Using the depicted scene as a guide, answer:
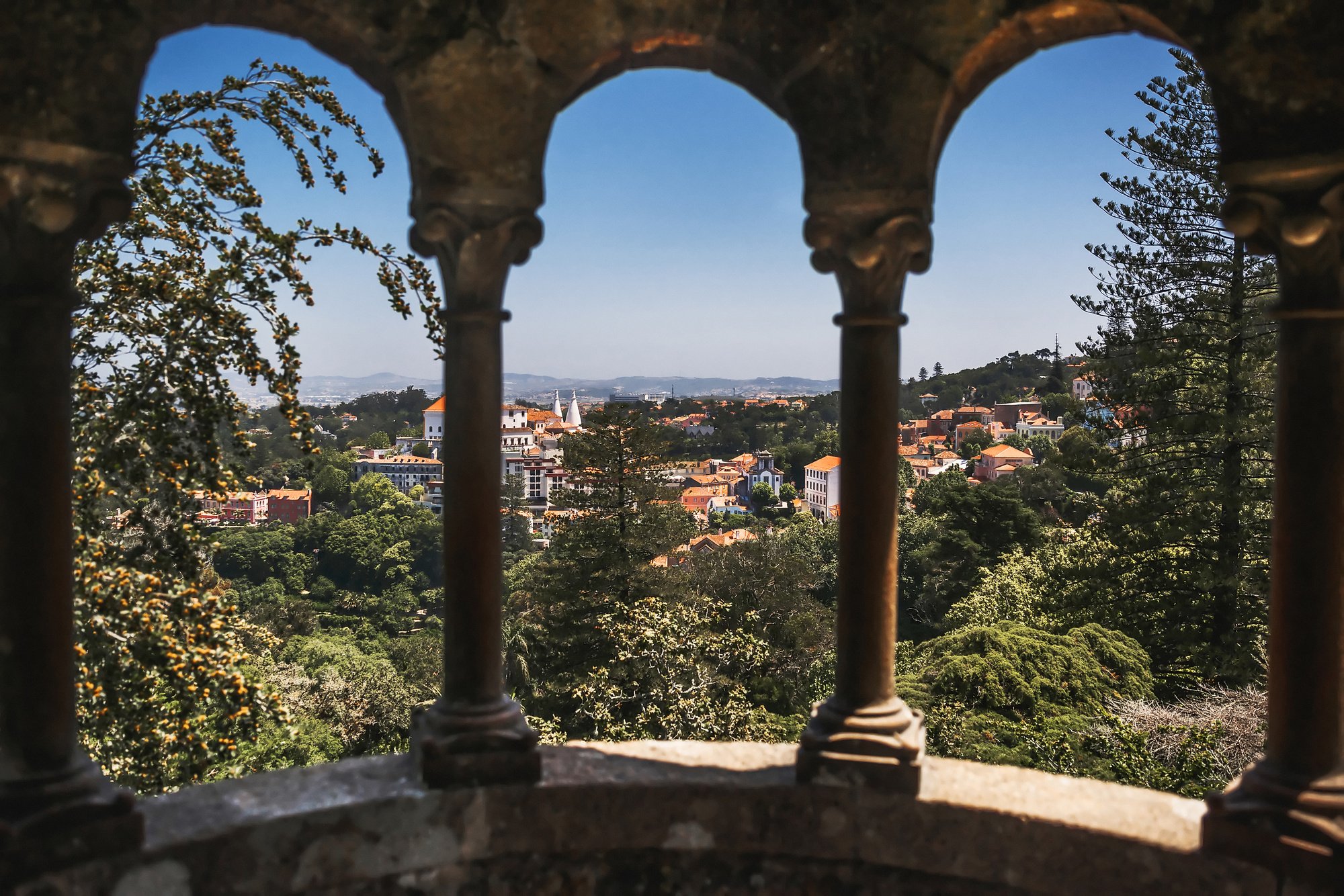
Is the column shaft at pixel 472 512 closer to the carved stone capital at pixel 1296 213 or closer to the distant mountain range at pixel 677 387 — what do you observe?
the carved stone capital at pixel 1296 213

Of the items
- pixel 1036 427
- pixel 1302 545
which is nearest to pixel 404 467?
pixel 1036 427

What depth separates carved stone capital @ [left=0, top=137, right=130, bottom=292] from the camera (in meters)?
3.81

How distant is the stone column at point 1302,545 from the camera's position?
3771 millimetres

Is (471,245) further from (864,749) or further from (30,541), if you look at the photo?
(864,749)

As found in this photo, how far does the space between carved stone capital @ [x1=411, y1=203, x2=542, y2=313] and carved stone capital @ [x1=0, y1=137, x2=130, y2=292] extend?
121 centimetres

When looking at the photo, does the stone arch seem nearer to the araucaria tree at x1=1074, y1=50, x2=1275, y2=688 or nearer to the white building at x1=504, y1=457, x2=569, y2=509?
the araucaria tree at x1=1074, y1=50, x2=1275, y2=688

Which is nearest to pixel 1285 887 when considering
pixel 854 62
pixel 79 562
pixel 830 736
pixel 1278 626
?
pixel 1278 626

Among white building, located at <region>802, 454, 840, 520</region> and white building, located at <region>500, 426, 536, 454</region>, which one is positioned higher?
white building, located at <region>500, 426, 536, 454</region>

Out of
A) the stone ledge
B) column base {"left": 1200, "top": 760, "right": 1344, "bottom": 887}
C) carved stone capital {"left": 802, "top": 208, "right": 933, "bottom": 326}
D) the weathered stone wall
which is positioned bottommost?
the stone ledge

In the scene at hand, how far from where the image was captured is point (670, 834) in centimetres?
450

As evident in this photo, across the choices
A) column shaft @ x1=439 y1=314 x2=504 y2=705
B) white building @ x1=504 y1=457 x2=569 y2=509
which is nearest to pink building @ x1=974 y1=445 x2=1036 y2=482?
white building @ x1=504 y1=457 x2=569 y2=509

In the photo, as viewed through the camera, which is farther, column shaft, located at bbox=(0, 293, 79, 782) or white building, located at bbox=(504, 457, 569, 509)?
white building, located at bbox=(504, 457, 569, 509)

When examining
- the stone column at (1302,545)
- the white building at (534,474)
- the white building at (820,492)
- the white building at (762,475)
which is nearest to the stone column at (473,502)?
the stone column at (1302,545)

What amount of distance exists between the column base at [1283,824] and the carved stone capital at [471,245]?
3550 mm
